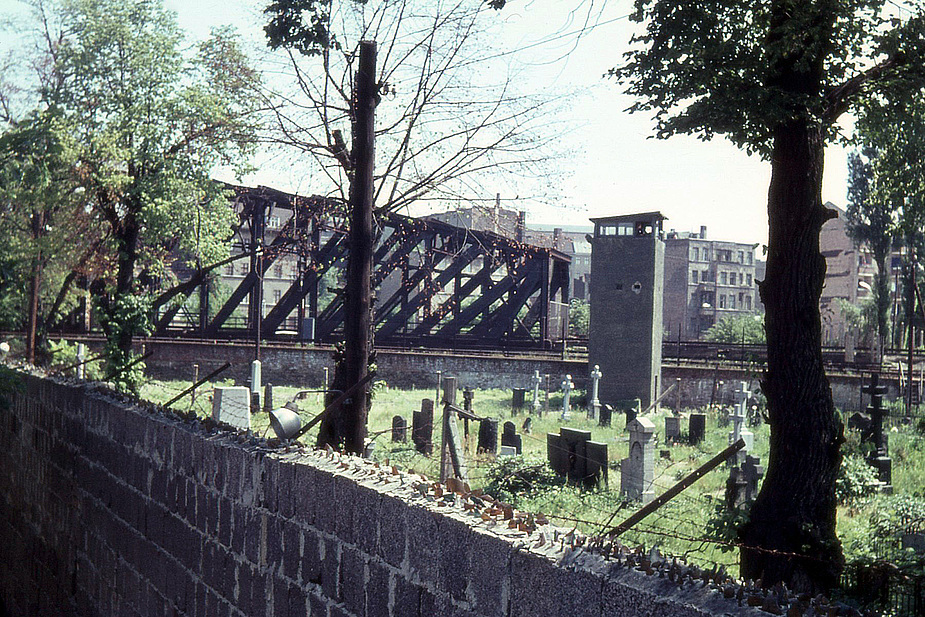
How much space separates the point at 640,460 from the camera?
13.6m

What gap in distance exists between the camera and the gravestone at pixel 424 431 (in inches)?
709

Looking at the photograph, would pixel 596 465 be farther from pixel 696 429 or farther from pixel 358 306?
pixel 696 429

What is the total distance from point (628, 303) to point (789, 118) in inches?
977

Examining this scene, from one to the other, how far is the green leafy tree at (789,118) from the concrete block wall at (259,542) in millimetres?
3423

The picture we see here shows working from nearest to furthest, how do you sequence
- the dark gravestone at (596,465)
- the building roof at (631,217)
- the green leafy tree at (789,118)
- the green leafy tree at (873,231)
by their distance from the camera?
the green leafy tree at (789,118) → the dark gravestone at (596,465) → the building roof at (631,217) → the green leafy tree at (873,231)

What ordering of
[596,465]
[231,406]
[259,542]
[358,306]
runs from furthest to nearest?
[231,406] → [596,465] → [358,306] → [259,542]

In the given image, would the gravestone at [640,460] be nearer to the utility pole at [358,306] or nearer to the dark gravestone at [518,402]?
the utility pole at [358,306]

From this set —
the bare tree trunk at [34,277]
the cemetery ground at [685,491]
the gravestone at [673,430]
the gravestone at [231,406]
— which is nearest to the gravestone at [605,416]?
the cemetery ground at [685,491]

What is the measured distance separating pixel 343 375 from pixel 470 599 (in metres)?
5.58

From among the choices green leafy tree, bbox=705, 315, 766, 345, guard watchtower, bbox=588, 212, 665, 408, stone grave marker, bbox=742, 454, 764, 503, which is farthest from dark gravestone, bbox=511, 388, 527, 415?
green leafy tree, bbox=705, 315, 766, 345

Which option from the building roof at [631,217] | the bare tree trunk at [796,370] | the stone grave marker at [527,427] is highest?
the building roof at [631,217]

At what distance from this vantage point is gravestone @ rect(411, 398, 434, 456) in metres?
18.0

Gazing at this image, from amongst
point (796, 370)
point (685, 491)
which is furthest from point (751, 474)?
point (796, 370)

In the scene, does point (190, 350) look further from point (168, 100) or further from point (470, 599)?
point (470, 599)
